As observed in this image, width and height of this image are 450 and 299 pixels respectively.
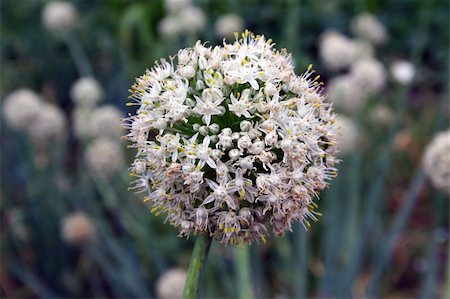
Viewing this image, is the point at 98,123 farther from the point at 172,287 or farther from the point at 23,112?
the point at 172,287

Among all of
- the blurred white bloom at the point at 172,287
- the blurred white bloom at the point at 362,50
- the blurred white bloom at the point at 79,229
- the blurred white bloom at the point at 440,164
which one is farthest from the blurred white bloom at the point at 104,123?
the blurred white bloom at the point at 440,164

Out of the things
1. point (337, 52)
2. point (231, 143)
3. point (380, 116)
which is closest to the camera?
point (231, 143)

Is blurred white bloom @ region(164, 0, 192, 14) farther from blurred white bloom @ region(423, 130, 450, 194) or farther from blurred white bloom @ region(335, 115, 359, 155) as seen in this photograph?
blurred white bloom @ region(423, 130, 450, 194)

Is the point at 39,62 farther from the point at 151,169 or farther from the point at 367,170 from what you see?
the point at 151,169

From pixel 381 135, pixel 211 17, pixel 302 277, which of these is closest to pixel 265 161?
pixel 302 277

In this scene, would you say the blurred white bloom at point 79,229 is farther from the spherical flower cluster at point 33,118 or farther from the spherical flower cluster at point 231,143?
the spherical flower cluster at point 231,143

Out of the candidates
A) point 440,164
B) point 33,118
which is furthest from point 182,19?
point 440,164
